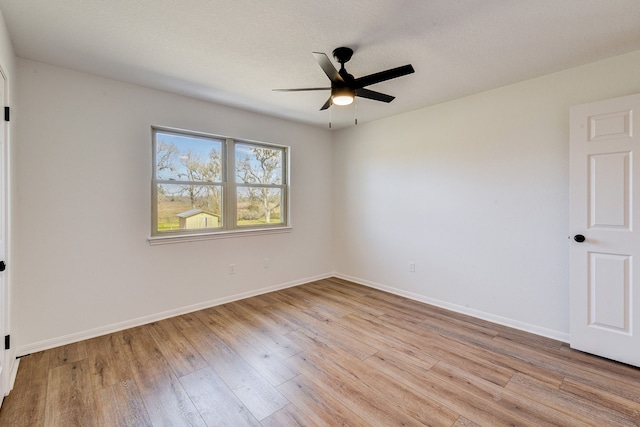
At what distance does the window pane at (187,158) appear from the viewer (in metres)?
3.28

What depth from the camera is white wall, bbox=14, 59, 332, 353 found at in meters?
2.50

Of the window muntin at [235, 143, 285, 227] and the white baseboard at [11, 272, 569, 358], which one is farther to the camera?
the window muntin at [235, 143, 285, 227]

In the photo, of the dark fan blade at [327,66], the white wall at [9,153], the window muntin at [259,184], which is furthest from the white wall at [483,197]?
the white wall at [9,153]

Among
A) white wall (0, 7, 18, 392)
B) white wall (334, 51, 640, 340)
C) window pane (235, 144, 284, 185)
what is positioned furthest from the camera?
window pane (235, 144, 284, 185)

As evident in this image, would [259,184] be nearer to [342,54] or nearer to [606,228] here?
[342,54]

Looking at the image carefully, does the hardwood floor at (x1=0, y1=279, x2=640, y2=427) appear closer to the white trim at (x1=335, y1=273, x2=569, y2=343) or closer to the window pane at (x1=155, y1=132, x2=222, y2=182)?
the white trim at (x1=335, y1=273, x2=569, y2=343)

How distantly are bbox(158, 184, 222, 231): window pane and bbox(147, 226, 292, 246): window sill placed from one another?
0.14 m

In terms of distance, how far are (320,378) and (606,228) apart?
2667 millimetres

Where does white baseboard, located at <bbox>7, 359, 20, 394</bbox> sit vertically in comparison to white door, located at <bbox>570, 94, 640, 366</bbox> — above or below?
below

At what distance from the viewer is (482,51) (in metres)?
2.37

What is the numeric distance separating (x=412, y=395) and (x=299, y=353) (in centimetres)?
98

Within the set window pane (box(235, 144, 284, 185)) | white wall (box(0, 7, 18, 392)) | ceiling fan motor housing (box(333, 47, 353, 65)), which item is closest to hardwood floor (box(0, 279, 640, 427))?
white wall (box(0, 7, 18, 392))

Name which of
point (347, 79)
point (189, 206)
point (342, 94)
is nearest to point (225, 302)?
point (189, 206)

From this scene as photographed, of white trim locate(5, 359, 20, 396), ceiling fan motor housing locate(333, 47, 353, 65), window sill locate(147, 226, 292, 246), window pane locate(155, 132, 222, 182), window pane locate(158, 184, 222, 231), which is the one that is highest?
ceiling fan motor housing locate(333, 47, 353, 65)
